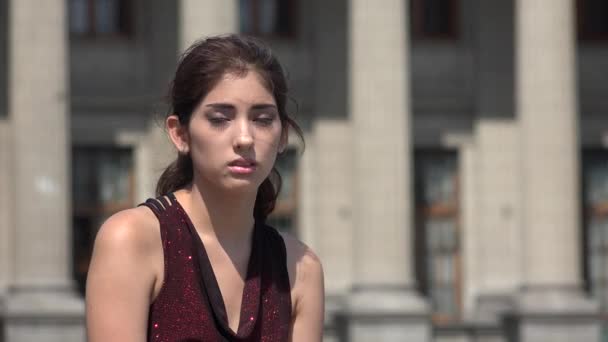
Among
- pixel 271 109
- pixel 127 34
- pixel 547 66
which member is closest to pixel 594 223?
pixel 547 66

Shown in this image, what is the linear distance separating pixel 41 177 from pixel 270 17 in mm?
7870

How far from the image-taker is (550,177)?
40000 millimetres

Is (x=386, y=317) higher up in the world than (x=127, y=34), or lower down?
lower down

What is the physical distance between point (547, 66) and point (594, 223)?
20.6 ft

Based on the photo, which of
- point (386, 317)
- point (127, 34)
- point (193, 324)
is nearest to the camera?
point (193, 324)

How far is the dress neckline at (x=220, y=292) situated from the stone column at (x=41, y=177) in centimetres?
3419

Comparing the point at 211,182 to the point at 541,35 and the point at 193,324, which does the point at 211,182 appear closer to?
the point at 193,324

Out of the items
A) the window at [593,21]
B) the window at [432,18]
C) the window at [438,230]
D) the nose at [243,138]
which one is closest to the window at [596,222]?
the window at [593,21]

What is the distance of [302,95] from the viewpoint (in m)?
43.1

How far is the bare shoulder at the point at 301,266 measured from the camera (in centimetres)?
427

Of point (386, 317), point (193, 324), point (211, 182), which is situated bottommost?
point (386, 317)

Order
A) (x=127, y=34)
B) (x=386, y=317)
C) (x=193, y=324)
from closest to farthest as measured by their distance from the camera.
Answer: (x=193, y=324) < (x=386, y=317) < (x=127, y=34)

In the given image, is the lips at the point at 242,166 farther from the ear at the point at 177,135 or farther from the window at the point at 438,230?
the window at the point at 438,230

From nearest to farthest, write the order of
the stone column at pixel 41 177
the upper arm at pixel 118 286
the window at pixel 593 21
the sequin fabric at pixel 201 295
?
the upper arm at pixel 118 286
the sequin fabric at pixel 201 295
the stone column at pixel 41 177
the window at pixel 593 21
